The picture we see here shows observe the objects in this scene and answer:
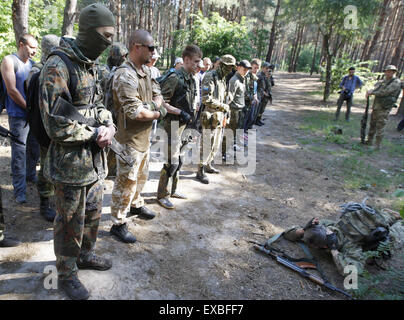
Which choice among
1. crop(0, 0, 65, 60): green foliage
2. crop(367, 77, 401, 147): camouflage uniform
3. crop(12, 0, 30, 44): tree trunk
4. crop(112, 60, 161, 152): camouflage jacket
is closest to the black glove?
crop(112, 60, 161, 152): camouflage jacket

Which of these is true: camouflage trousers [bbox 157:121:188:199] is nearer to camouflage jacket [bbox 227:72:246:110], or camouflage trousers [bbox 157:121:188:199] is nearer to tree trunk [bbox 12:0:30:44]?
camouflage jacket [bbox 227:72:246:110]

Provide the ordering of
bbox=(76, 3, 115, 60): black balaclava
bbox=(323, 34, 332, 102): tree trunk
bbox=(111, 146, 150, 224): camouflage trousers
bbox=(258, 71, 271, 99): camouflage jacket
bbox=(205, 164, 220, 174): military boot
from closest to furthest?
1. bbox=(76, 3, 115, 60): black balaclava
2. bbox=(111, 146, 150, 224): camouflage trousers
3. bbox=(205, 164, 220, 174): military boot
4. bbox=(258, 71, 271, 99): camouflage jacket
5. bbox=(323, 34, 332, 102): tree trunk

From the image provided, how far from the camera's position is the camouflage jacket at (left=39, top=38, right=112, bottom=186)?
74.6 inches

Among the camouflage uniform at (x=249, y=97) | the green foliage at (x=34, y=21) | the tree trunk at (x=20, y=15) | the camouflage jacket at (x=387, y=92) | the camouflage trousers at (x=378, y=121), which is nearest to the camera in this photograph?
the tree trunk at (x=20, y=15)

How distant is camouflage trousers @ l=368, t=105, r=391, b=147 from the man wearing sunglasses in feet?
24.7

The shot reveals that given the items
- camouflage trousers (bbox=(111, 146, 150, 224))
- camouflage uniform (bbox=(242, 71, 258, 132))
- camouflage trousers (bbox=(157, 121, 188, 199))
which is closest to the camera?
camouflage trousers (bbox=(111, 146, 150, 224))

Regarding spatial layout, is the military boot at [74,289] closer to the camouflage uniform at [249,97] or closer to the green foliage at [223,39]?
the camouflage uniform at [249,97]

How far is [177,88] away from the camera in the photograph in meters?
3.95

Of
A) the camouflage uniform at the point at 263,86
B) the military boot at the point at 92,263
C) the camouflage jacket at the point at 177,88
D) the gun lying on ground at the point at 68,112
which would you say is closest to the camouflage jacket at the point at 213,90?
the camouflage jacket at the point at 177,88

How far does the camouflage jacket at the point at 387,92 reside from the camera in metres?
7.63

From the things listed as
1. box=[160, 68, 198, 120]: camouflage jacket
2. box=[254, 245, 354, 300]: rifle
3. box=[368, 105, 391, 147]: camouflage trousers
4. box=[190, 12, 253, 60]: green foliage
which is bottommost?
box=[254, 245, 354, 300]: rifle

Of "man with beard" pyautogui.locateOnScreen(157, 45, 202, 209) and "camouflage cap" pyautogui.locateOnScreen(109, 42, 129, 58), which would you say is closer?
"man with beard" pyautogui.locateOnScreen(157, 45, 202, 209)

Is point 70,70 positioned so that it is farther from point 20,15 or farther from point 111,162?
point 20,15

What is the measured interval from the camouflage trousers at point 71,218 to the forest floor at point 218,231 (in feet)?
1.21
